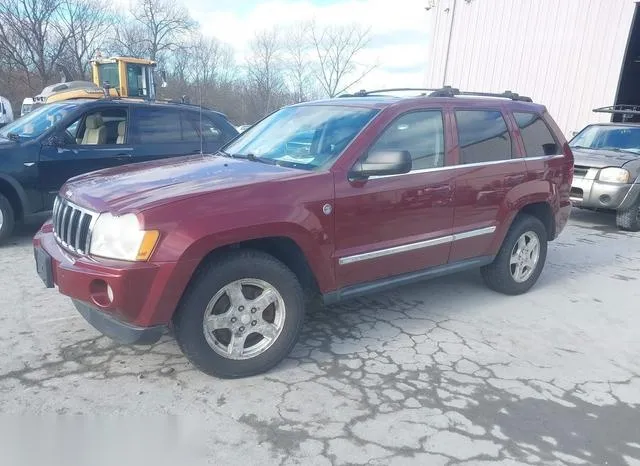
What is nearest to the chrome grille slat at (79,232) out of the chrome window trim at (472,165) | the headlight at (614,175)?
the chrome window trim at (472,165)

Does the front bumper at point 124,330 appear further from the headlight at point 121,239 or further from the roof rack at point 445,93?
the roof rack at point 445,93

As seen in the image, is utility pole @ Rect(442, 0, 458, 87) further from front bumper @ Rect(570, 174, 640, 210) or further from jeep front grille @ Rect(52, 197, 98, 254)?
jeep front grille @ Rect(52, 197, 98, 254)

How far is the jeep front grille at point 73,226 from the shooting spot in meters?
3.03

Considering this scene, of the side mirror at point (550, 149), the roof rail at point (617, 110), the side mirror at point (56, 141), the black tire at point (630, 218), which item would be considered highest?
the roof rail at point (617, 110)

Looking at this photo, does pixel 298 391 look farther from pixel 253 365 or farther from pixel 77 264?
pixel 77 264

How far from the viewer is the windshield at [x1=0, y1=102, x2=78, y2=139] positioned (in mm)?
6438

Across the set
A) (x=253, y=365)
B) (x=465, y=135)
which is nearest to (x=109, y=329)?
(x=253, y=365)

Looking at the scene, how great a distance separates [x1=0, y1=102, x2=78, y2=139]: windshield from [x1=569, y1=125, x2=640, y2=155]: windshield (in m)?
8.60

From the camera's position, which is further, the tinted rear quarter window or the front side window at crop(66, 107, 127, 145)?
the tinted rear quarter window

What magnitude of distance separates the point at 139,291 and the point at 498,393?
2.24 meters

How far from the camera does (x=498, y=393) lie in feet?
10.6

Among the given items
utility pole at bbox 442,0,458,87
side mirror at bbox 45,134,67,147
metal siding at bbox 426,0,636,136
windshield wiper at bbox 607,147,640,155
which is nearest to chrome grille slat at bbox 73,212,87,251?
side mirror at bbox 45,134,67,147

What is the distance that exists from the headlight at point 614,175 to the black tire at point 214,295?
6.87 meters

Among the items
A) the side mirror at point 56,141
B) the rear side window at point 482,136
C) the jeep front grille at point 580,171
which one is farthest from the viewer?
the jeep front grille at point 580,171
